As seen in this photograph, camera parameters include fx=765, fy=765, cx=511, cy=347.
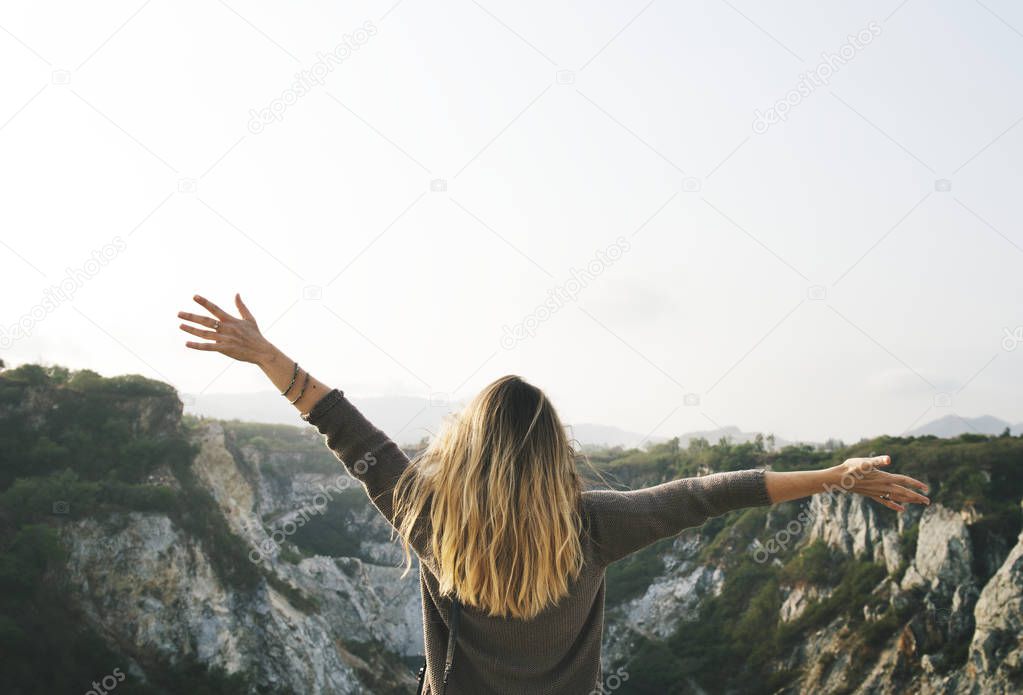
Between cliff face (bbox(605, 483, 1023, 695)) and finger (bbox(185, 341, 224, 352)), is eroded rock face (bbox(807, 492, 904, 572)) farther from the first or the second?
finger (bbox(185, 341, 224, 352))

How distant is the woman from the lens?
2.46 m

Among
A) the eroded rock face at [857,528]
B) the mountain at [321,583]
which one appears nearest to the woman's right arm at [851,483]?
the mountain at [321,583]

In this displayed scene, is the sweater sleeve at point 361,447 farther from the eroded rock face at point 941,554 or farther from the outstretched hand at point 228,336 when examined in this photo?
the eroded rock face at point 941,554

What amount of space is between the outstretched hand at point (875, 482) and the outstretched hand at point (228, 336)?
2256mm

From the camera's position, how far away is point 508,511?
2.43 meters

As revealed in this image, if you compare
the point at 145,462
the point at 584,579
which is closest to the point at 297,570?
the point at 145,462

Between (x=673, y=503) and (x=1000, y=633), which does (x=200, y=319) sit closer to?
(x=673, y=503)

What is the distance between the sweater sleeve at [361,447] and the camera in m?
2.81

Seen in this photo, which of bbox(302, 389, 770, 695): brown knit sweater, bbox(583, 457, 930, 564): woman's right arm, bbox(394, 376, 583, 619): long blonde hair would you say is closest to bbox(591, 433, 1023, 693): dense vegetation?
bbox(583, 457, 930, 564): woman's right arm

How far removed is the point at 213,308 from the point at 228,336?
0.39 feet

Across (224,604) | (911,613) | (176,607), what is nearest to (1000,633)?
(911,613)

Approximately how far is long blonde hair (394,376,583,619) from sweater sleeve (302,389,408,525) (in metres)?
0.25

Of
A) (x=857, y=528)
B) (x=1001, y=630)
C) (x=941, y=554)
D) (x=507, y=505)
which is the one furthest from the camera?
(x=857, y=528)

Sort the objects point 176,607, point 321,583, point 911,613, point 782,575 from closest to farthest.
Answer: point 176,607 < point 911,613 < point 782,575 < point 321,583
